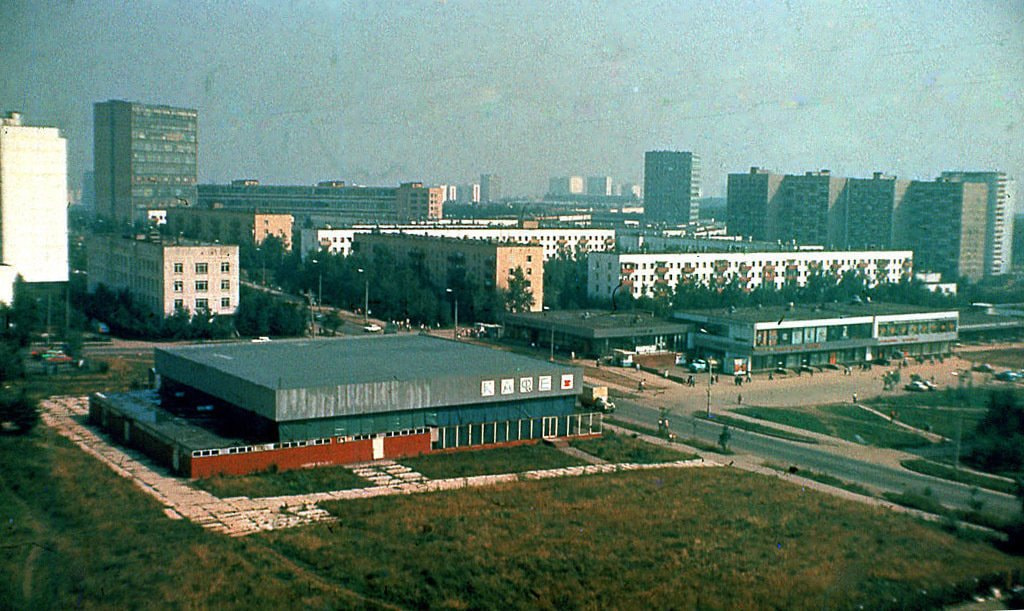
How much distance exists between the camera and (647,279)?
1745 cm

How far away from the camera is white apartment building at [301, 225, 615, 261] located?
2186 cm

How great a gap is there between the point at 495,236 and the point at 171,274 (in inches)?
395

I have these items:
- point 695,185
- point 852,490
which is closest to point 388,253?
point 852,490

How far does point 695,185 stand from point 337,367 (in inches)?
1009

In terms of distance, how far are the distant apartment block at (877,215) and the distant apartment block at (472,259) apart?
25.2ft

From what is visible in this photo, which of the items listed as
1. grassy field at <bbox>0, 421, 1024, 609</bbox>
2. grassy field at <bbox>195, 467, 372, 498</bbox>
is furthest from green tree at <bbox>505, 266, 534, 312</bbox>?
grassy field at <bbox>0, 421, 1024, 609</bbox>

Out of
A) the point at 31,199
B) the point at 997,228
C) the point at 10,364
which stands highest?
the point at 997,228

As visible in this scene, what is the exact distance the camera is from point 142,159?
14969 millimetres

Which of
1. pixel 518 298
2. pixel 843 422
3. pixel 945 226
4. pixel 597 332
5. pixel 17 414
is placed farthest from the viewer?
pixel 945 226

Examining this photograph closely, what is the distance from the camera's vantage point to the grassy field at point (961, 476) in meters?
5.56

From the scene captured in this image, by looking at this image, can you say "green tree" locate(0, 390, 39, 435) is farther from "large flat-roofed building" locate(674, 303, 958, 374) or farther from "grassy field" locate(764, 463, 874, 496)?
"large flat-roofed building" locate(674, 303, 958, 374)

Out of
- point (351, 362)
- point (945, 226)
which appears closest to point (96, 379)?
point (351, 362)

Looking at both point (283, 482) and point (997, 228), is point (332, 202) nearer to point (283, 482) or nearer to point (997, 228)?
point (997, 228)

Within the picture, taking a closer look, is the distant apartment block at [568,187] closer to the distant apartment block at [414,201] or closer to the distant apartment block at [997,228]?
the distant apartment block at [414,201]
